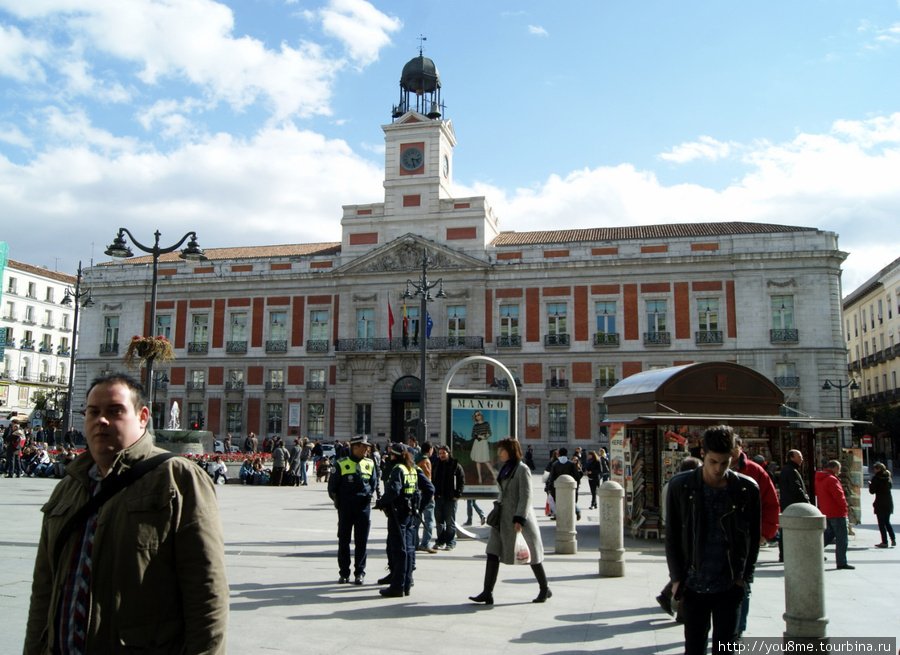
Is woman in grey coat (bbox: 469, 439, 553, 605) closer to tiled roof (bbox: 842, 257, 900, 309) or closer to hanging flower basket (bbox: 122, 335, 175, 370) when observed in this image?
hanging flower basket (bbox: 122, 335, 175, 370)

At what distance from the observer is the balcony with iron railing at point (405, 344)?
38469 millimetres

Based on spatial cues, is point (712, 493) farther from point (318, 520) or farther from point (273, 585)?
point (318, 520)

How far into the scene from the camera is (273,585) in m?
8.27

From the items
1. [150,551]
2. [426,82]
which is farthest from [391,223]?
[150,551]

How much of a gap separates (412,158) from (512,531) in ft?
117

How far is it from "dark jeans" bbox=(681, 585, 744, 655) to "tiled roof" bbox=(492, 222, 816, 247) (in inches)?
1362

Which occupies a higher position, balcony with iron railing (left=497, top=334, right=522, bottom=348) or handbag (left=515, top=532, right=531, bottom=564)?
balcony with iron railing (left=497, top=334, right=522, bottom=348)

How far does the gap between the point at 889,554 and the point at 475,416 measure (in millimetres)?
6587

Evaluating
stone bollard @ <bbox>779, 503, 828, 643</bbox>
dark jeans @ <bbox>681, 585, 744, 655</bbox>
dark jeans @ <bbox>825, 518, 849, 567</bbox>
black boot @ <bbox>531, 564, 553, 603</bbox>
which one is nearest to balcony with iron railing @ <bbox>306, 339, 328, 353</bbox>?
dark jeans @ <bbox>825, 518, 849, 567</bbox>

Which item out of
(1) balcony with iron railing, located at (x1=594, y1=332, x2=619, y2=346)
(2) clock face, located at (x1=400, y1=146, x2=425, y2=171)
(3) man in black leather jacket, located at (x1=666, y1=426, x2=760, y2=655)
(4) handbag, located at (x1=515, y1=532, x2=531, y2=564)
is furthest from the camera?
(2) clock face, located at (x1=400, y1=146, x2=425, y2=171)

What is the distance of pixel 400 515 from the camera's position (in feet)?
26.9

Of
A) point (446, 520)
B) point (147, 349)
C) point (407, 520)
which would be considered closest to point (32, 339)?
point (147, 349)

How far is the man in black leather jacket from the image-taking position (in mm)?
4449

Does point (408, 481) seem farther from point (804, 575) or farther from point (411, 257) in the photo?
point (411, 257)
